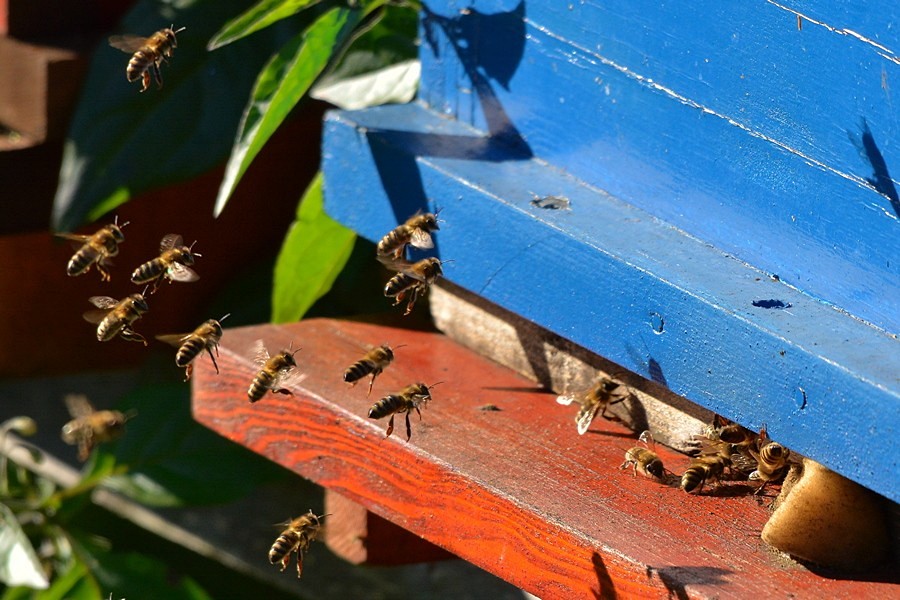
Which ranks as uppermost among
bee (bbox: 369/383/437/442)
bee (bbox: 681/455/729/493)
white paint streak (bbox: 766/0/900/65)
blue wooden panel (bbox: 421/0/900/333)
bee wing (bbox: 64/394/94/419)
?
white paint streak (bbox: 766/0/900/65)

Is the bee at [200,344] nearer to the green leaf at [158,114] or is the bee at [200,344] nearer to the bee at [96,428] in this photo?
the green leaf at [158,114]

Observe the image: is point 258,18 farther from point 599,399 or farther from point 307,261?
point 599,399

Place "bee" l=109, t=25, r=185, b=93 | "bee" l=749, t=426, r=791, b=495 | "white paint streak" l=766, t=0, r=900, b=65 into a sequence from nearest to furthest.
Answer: "white paint streak" l=766, t=0, r=900, b=65 → "bee" l=749, t=426, r=791, b=495 → "bee" l=109, t=25, r=185, b=93

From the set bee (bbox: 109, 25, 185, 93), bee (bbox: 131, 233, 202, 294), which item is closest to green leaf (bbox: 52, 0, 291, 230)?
bee (bbox: 109, 25, 185, 93)

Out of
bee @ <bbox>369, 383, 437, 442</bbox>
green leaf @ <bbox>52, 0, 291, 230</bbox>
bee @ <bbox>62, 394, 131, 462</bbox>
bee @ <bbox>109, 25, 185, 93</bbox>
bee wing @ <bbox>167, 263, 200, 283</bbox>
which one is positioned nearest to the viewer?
bee @ <bbox>369, 383, 437, 442</bbox>

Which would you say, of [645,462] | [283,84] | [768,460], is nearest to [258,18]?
[283,84]

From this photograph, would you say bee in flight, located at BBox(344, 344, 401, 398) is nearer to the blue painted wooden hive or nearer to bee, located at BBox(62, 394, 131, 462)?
the blue painted wooden hive
